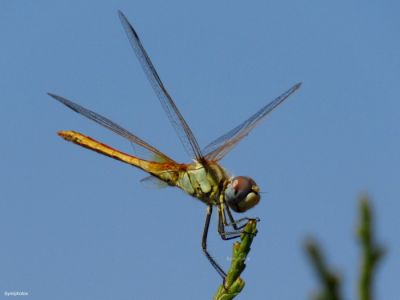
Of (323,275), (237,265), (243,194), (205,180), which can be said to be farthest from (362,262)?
(205,180)

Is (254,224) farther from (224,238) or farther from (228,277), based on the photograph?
(224,238)

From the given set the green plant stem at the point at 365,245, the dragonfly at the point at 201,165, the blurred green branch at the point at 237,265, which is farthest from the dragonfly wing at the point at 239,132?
the green plant stem at the point at 365,245

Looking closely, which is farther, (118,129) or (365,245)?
(118,129)

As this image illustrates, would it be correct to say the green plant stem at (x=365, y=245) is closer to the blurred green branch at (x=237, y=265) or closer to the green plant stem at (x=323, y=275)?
the green plant stem at (x=323, y=275)

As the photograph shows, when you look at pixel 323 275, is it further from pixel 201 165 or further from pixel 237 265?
pixel 201 165

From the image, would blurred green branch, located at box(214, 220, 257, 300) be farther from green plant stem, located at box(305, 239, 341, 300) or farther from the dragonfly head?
green plant stem, located at box(305, 239, 341, 300)

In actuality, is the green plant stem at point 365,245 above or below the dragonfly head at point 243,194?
below

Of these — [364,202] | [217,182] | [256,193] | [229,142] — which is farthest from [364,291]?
[229,142]
